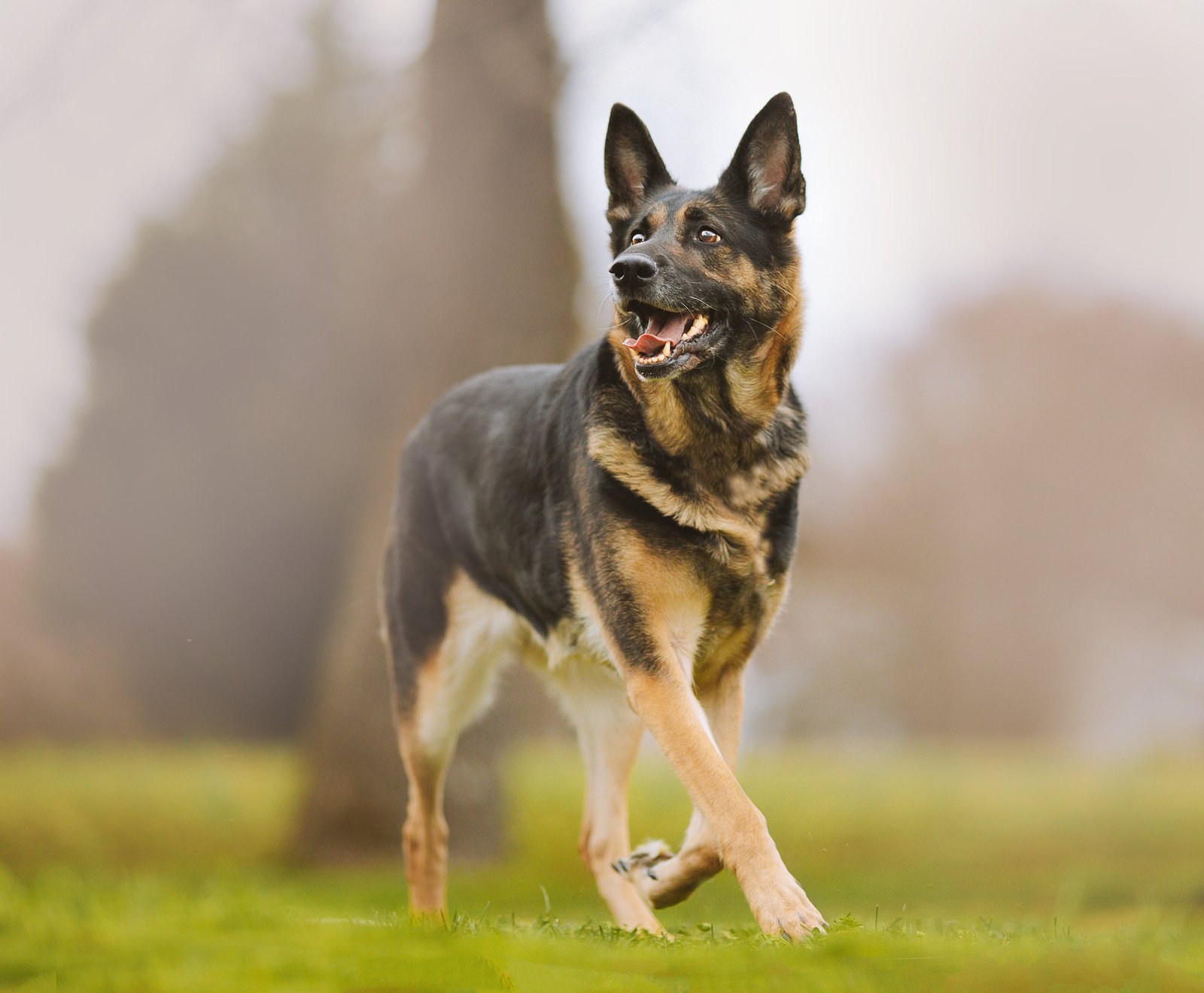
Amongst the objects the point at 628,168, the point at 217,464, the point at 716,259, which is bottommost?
the point at 716,259

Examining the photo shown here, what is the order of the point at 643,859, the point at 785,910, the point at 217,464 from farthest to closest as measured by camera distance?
the point at 217,464, the point at 643,859, the point at 785,910

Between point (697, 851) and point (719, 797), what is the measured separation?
0.36 m

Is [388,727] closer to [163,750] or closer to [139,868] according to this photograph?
[139,868]

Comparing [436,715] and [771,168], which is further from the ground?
[771,168]

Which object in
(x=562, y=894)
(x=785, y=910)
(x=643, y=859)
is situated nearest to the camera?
(x=785, y=910)

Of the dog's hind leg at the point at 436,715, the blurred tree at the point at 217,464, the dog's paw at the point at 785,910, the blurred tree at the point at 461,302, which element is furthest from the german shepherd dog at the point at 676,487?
the blurred tree at the point at 217,464

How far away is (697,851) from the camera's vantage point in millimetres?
3699

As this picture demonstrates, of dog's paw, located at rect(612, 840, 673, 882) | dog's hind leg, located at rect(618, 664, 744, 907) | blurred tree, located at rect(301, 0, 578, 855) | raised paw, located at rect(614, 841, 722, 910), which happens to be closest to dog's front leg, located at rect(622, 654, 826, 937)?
dog's hind leg, located at rect(618, 664, 744, 907)

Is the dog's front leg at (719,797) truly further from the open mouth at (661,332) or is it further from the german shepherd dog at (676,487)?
the open mouth at (661,332)

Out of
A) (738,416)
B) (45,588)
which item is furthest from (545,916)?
(45,588)

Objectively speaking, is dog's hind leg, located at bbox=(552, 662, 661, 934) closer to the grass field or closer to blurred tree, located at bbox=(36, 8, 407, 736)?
the grass field

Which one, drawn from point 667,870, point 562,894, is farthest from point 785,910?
point 562,894

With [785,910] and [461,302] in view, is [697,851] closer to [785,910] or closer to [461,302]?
[785,910]

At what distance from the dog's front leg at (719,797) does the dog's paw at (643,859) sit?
50 cm
